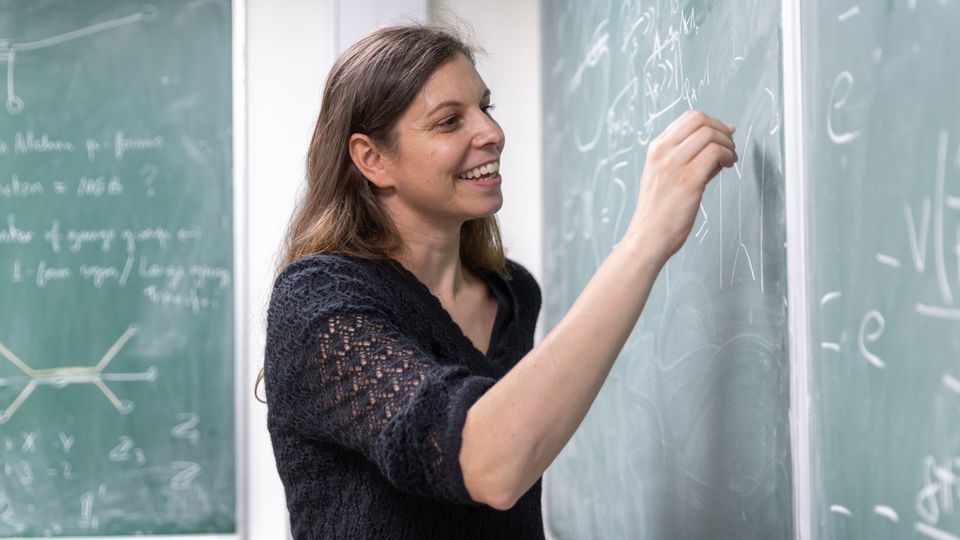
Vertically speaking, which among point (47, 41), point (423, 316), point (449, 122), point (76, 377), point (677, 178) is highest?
point (47, 41)

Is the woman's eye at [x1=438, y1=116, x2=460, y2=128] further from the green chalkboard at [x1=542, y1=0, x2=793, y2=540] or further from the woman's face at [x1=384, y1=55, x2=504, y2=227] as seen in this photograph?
the green chalkboard at [x1=542, y1=0, x2=793, y2=540]

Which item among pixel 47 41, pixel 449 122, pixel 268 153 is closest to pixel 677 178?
pixel 449 122

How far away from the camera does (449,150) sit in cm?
117

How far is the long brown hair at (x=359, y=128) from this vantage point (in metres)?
1.18

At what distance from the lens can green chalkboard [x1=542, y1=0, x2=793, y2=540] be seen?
103 cm

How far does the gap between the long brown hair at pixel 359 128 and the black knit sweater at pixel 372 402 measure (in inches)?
3.4

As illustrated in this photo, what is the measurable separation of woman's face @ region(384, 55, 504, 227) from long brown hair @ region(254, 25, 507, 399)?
0.06ft

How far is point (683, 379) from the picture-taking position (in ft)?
4.34

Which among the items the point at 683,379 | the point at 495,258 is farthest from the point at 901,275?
the point at 495,258

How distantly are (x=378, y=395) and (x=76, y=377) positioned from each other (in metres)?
1.88

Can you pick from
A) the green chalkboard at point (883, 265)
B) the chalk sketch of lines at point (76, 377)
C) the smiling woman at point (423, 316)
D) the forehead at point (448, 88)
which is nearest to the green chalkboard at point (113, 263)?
the chalk sketch of lines at point (76, 377)

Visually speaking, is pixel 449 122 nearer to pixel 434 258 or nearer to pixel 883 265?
pixel 434 258

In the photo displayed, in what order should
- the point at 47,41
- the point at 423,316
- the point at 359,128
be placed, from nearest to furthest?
the point at 423,316 → the point at 359,128 → the point at 47,41

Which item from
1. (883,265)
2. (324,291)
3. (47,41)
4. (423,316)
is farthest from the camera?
(47,41)
